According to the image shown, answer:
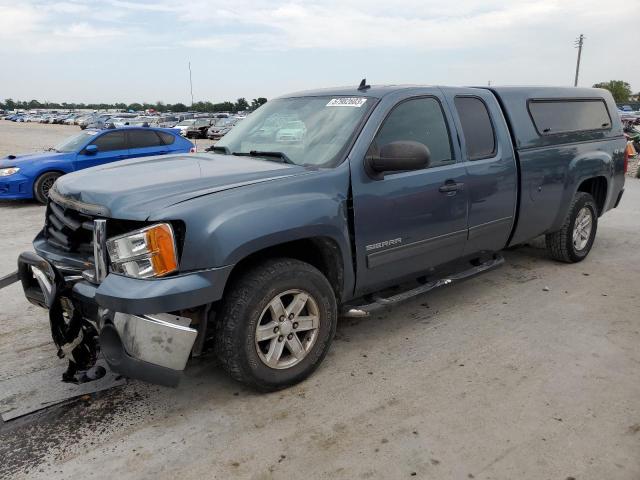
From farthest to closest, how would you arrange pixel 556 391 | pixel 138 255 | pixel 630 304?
1. pixel 630 304
2. pixel 556 391
3. pixel 138 255

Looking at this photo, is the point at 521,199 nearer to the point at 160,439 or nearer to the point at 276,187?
the point at 276,187

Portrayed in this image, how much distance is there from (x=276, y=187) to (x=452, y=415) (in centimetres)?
162

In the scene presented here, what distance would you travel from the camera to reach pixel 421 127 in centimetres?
397

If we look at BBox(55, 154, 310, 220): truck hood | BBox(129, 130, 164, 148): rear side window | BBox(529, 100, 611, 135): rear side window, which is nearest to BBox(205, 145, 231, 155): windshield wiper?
BBox(55, 154, 310, 220): truck hood

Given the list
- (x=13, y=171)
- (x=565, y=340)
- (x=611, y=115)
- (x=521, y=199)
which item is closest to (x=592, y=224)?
(x=611, y=115)

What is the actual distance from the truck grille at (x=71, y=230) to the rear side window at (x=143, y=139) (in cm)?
838

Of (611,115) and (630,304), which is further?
(611,115)

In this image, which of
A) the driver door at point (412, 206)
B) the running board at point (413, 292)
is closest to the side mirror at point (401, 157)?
the driver door at point (412, 206)

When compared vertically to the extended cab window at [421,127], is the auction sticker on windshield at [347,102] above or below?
above

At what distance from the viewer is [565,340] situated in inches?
155

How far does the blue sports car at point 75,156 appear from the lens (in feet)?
32.0

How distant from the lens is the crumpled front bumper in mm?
2646

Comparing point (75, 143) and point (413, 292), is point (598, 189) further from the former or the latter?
point (75, 143)

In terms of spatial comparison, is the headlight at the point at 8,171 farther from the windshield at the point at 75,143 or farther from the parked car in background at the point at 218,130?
the parked car in background at the point at 218,130
